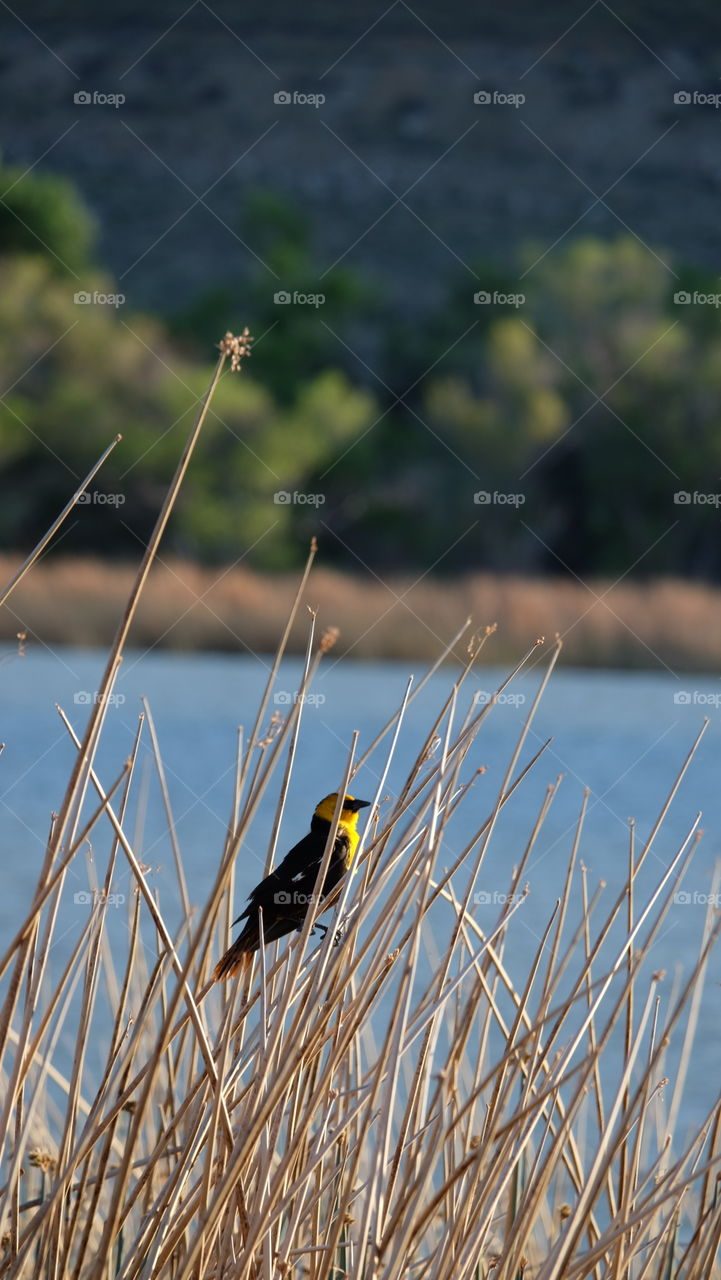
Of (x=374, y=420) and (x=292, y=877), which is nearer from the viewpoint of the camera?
(x=292, y=877)

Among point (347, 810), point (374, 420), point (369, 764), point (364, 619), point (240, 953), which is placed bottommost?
point (240, 953)

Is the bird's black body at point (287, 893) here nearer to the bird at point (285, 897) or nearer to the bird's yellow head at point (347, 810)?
the bird at point (285, 897)

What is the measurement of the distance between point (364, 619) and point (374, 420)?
4504 millimetres

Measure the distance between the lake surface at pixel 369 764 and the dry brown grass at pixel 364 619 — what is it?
0.23 meters

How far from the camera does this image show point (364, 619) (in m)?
11.7

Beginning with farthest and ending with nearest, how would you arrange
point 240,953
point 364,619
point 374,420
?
point 374,420 → point 364,619 → point 240,953

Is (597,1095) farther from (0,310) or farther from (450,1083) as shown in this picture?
(0,310)

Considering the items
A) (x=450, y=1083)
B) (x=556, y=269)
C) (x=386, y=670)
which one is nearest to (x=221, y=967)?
(x=450, y=1083)

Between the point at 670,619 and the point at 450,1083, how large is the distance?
36.2 feet

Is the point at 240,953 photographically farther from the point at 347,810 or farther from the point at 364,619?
the point at 364,619

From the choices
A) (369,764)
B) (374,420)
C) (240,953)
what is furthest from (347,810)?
(374,420)

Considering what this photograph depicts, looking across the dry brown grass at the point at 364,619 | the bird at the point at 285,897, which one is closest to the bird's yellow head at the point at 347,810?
the bird at the point at 285,897

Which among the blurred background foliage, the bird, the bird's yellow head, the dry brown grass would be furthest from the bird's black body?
the blurred background foliage

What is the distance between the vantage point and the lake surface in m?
5.75
